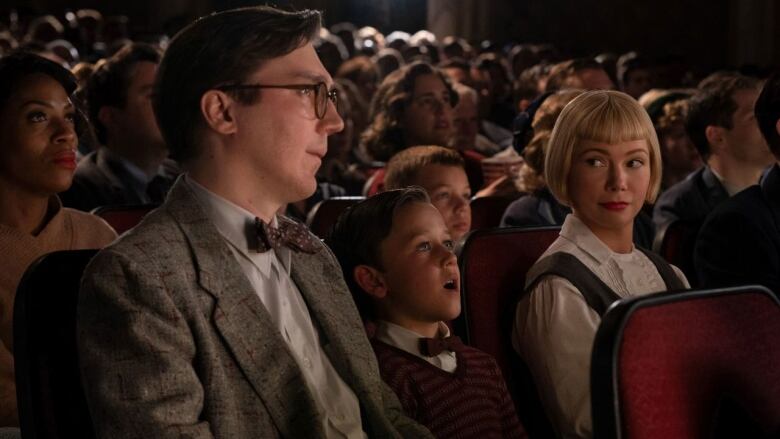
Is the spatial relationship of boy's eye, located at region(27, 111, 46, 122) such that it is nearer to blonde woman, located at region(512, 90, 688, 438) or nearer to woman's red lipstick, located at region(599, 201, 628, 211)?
blonde woman, located at region(512, 90, 688, 438)

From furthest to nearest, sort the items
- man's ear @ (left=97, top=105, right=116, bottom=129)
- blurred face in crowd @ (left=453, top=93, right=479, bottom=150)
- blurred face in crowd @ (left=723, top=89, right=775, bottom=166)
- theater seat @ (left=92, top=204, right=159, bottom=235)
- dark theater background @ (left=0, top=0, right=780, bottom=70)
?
dark theater background @ (left=0, top=0, right=780, bottom=70), blurred face in crowd @ (left=453, top=93, right=479, bottom=150), man's ear @ (left=97, top=105, right=116, bottom=129), blurred face in crowd @ (left=723, top=89, right=775, bottom=166), theater seat @ (left=92, top=204, right=159, bottom=235)

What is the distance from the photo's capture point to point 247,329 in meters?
2.02

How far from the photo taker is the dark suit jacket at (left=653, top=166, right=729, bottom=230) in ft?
15.3

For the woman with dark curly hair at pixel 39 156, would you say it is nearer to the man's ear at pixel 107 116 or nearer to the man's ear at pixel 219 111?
the man's ear at pixel 219 111

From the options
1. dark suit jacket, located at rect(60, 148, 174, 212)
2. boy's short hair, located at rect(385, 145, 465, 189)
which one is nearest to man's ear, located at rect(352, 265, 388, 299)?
boy's short hair, located at rect(385, 145, 465, 189)

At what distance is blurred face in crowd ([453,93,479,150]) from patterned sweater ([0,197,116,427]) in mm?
3752

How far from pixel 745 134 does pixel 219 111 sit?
298cm

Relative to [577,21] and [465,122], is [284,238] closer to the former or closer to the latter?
[465,122]

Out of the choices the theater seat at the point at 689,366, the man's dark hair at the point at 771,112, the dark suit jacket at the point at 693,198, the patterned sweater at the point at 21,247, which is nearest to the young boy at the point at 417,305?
the theater seat at the point at 689,366

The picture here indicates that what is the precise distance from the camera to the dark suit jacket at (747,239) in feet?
11.4

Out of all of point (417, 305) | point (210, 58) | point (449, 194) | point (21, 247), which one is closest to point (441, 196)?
point (449, 194)

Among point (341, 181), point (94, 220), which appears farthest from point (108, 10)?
point (94, 220)

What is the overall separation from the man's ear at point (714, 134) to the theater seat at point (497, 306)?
2.00 metres

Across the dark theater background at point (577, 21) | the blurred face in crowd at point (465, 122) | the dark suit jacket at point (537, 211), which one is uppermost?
the dark suit jacket at point (537, 211)
